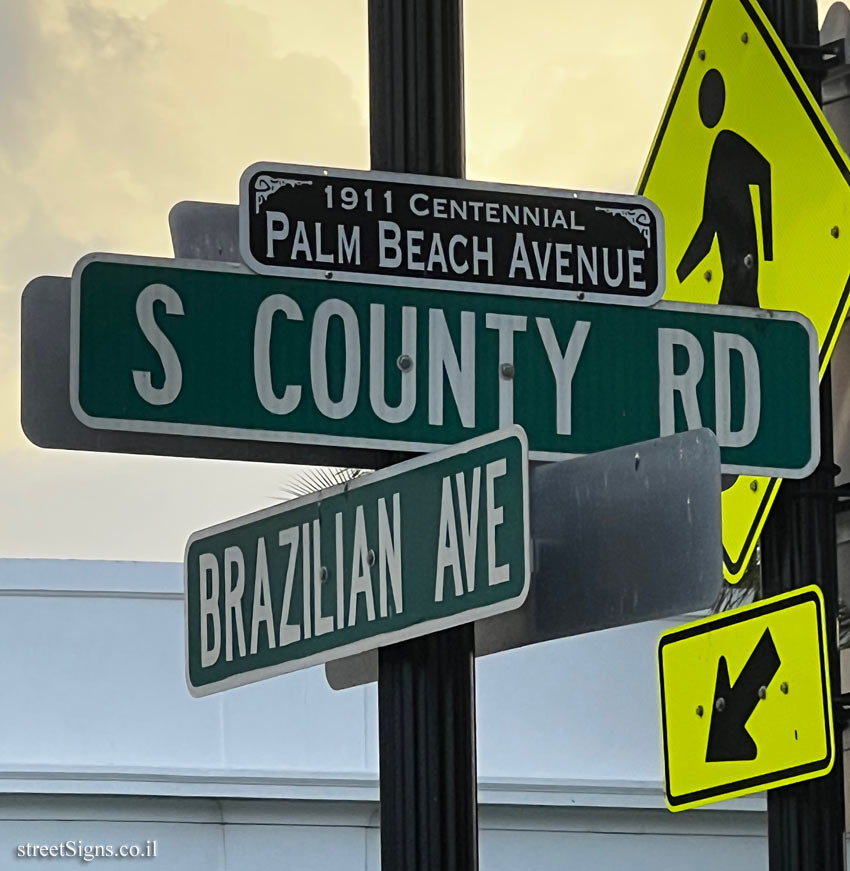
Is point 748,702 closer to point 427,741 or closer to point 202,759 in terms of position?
point 427,741

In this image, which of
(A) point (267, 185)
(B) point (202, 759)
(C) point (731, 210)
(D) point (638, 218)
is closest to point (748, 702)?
(C) point (731, 210)

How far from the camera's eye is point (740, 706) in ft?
15.5

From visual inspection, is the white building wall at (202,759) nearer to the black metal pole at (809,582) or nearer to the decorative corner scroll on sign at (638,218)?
the black metal pole at (809,582)

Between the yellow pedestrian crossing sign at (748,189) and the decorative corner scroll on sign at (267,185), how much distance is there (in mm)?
1871

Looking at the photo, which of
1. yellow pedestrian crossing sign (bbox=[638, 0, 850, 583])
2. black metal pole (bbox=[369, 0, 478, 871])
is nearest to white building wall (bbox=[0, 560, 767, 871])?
yellow pedestrian crossing sign (bbox=[638, 0, 850, 583])

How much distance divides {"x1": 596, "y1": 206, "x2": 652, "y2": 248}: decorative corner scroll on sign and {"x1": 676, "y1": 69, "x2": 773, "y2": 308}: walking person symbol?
62.9 inches

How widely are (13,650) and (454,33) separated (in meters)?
10.7

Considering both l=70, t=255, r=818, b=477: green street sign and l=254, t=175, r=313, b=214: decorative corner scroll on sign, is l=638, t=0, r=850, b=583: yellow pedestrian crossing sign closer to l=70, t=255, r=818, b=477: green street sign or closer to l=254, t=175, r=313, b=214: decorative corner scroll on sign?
l=70, t=255, r=818, b=477: green street sign

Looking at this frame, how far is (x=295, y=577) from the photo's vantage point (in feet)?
11.0

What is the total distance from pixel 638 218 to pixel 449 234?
323 millimetres

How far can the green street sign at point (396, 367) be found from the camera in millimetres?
3191

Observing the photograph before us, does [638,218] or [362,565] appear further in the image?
[638,218]

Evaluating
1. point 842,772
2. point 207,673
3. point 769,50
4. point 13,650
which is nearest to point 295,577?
point 207,673

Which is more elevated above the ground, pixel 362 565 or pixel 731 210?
pixel 731 210
